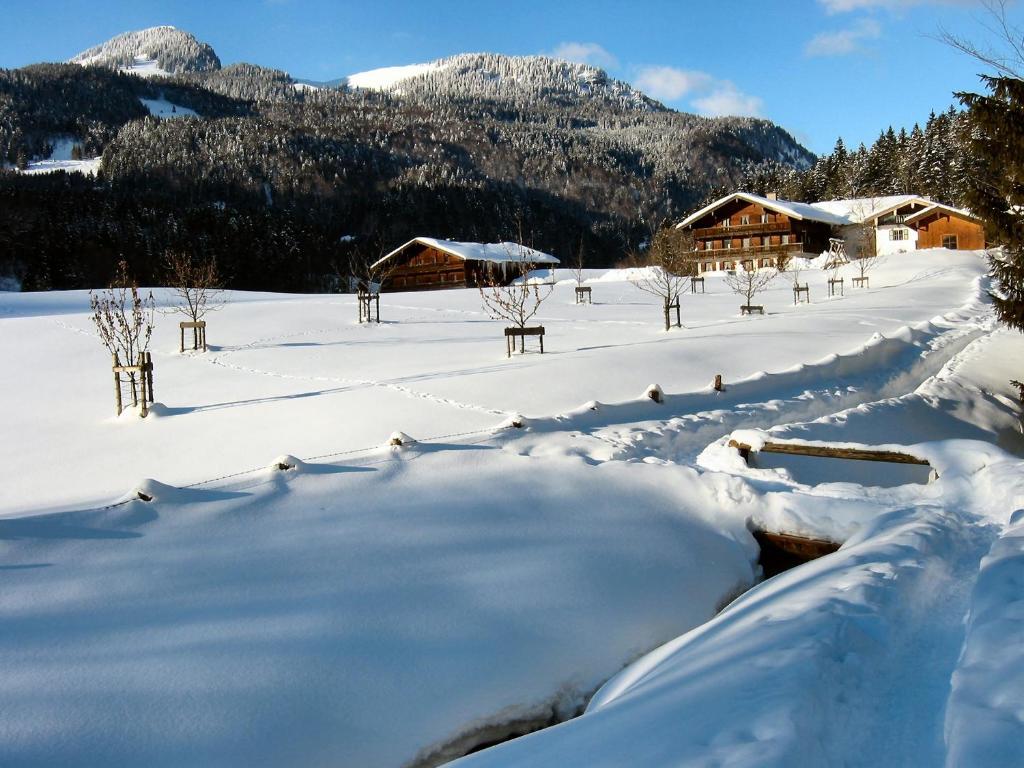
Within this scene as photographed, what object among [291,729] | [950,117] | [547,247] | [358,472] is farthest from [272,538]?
[547,247]

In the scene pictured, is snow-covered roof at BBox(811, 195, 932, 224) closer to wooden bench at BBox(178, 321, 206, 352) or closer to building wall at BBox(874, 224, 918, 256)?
building wall at BBox(874, 224, 918, 256)

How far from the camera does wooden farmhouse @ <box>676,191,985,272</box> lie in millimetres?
55812

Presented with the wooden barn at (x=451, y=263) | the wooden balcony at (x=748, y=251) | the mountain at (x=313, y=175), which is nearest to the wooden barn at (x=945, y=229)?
the wooden balcony at (x=748, y=251)

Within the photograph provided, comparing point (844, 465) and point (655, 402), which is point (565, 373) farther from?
point (844, 465)

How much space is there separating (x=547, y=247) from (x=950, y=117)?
50594mm

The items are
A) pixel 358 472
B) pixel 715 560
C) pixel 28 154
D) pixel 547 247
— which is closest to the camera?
pixel 715 560

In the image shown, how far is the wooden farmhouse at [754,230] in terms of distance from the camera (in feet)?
183

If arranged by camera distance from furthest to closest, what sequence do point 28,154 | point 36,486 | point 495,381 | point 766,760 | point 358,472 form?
point 28,154 < point 495,381 < point 36,486 < point 358,472 < point 766,760

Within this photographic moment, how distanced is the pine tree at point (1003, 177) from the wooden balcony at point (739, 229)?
40983 millimetres

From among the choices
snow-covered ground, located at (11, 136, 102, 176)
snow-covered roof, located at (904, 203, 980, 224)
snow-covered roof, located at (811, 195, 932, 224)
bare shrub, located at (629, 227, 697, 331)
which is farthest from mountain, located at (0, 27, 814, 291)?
A: snow-covered roof, located at (904, 203, 980, 224)

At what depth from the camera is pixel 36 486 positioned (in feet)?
32.2

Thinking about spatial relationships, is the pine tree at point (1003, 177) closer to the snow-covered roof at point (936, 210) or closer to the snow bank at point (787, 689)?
the snow bank at point (787, 689)

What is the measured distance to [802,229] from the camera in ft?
185

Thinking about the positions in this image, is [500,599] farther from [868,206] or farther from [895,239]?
[868,206]
